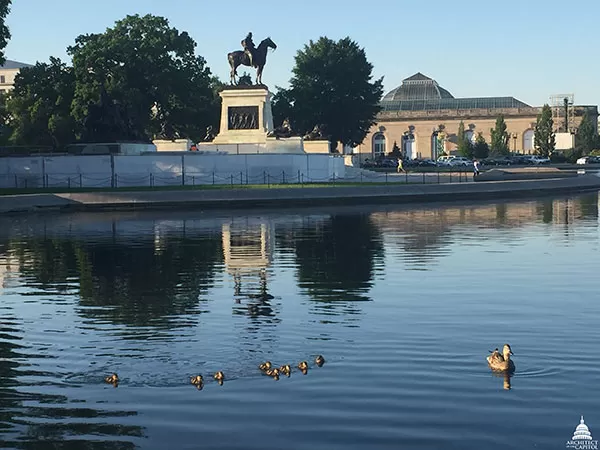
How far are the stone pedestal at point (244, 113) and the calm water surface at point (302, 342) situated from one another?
1478 inches

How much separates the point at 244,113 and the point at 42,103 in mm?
23797

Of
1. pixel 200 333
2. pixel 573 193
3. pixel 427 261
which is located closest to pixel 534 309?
pixel 200 333

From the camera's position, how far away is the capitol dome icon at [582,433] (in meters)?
9.87

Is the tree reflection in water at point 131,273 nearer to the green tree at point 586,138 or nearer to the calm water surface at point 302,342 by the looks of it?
the calm water surface at point 302,342

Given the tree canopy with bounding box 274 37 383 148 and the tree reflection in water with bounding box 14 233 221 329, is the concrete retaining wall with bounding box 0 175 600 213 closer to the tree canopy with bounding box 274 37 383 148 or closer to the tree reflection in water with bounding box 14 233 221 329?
the tree reflection in water with bounding box 14 233 221 329

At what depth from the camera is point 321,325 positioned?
639 inches

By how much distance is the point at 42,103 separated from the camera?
8269 cm

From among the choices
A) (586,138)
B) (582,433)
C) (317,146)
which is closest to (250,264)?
(582,433)

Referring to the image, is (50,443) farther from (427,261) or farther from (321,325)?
(427,261)

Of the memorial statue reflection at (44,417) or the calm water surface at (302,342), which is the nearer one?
the memorial statue reflection at (44,417)

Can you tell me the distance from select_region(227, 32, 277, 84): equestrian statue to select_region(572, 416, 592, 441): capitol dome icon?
59.4 meters

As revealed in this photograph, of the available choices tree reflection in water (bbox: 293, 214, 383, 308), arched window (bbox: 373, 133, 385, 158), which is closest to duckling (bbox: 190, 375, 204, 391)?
tree reflection in water (bbox: 293, 214, 383, 308)

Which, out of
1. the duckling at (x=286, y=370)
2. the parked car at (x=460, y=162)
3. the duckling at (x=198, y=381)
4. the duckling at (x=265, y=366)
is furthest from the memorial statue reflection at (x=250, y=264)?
the parked car at (x=460, y=162)
